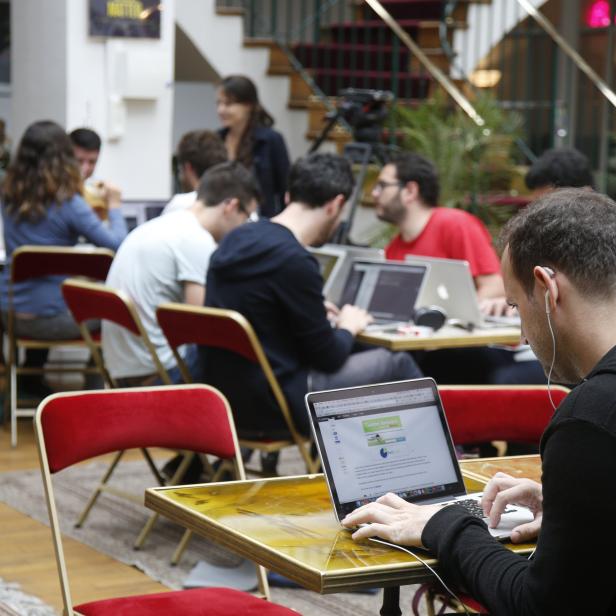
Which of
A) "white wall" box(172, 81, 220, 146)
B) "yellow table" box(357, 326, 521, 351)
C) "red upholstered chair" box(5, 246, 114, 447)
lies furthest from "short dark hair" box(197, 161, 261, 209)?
"white wall" box(172, 81, 220, 146)

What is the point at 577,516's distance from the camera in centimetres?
162

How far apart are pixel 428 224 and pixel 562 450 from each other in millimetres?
3694

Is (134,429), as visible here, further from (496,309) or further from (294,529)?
(496,309)

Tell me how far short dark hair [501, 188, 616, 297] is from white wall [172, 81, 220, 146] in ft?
29.5

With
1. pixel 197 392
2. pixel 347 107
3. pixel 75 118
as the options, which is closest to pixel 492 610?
pixel 197 392

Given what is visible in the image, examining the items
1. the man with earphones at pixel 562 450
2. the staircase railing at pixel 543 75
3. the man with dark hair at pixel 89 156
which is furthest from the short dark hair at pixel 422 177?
the man with earphones at pixel 562 450

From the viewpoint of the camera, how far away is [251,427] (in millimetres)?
4066

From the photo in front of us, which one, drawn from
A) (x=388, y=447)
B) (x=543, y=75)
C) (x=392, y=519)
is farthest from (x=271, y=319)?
(x=543, y=75)

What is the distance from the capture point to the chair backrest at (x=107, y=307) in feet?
13.9

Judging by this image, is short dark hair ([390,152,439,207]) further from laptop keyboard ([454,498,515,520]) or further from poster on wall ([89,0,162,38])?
laptop keyboard ([454,498,515,520])

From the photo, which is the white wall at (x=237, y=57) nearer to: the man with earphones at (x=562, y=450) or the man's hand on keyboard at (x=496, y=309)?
the man's hand on keyboard at (x=496, y=309)

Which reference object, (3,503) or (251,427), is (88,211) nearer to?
(3,503)

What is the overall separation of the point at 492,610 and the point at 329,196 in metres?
2.68

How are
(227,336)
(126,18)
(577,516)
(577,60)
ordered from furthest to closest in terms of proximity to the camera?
(577,60), (126,18), (227,336), (577,516)
